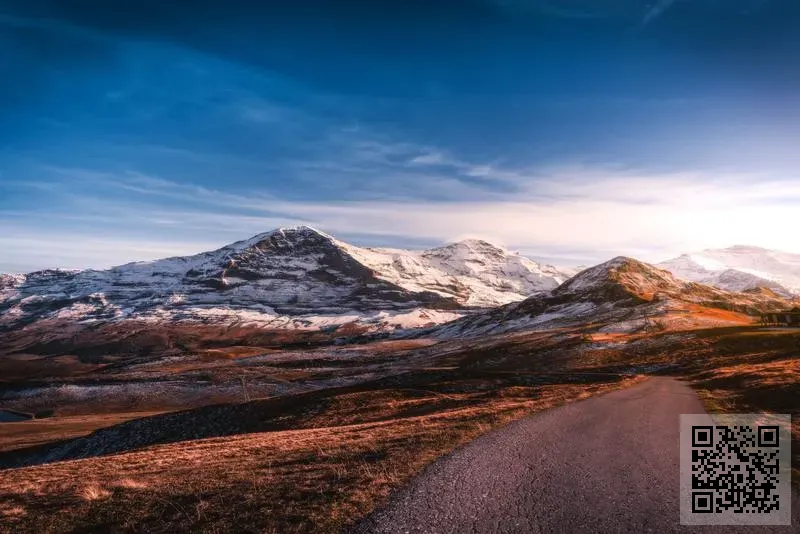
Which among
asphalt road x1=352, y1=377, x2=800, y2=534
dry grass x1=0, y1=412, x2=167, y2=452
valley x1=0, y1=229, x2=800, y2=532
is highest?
asphalt road x1=352, y1=377, x2=800, y2=534

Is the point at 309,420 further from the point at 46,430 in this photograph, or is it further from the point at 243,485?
the point at 46,430

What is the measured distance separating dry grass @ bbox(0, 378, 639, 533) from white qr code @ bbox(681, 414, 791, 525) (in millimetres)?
8370

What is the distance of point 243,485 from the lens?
15719 mm

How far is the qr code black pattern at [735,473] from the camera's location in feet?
41.4

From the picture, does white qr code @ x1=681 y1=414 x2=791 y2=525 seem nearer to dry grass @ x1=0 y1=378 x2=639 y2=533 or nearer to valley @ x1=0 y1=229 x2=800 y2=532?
valley @ x1=0 y1=229 x2=800 y2=532

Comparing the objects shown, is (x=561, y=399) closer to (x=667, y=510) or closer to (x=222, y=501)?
(x=667, y=510)

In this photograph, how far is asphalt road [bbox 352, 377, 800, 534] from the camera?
1152cm

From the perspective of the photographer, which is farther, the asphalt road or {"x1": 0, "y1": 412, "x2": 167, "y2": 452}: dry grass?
{"x1": 0, "y1": 412, "x2": 167, "y2": 452}: dry grass

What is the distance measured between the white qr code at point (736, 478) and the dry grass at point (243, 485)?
8.37 metres

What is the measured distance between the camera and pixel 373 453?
Answer: 19203mm

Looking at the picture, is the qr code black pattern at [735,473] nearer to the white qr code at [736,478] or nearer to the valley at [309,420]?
the white qr code at [736,478]

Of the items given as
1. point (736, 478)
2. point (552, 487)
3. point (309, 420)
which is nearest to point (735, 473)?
point (736, 478)

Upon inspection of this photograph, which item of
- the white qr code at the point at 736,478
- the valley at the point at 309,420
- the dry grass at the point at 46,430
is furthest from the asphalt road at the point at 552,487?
the dry grass at the point at 46,430

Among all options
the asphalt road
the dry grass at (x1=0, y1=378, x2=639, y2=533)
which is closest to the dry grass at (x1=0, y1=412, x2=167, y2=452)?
the dry grass at (x1=0, y1=378, x2=639, y2=533)
